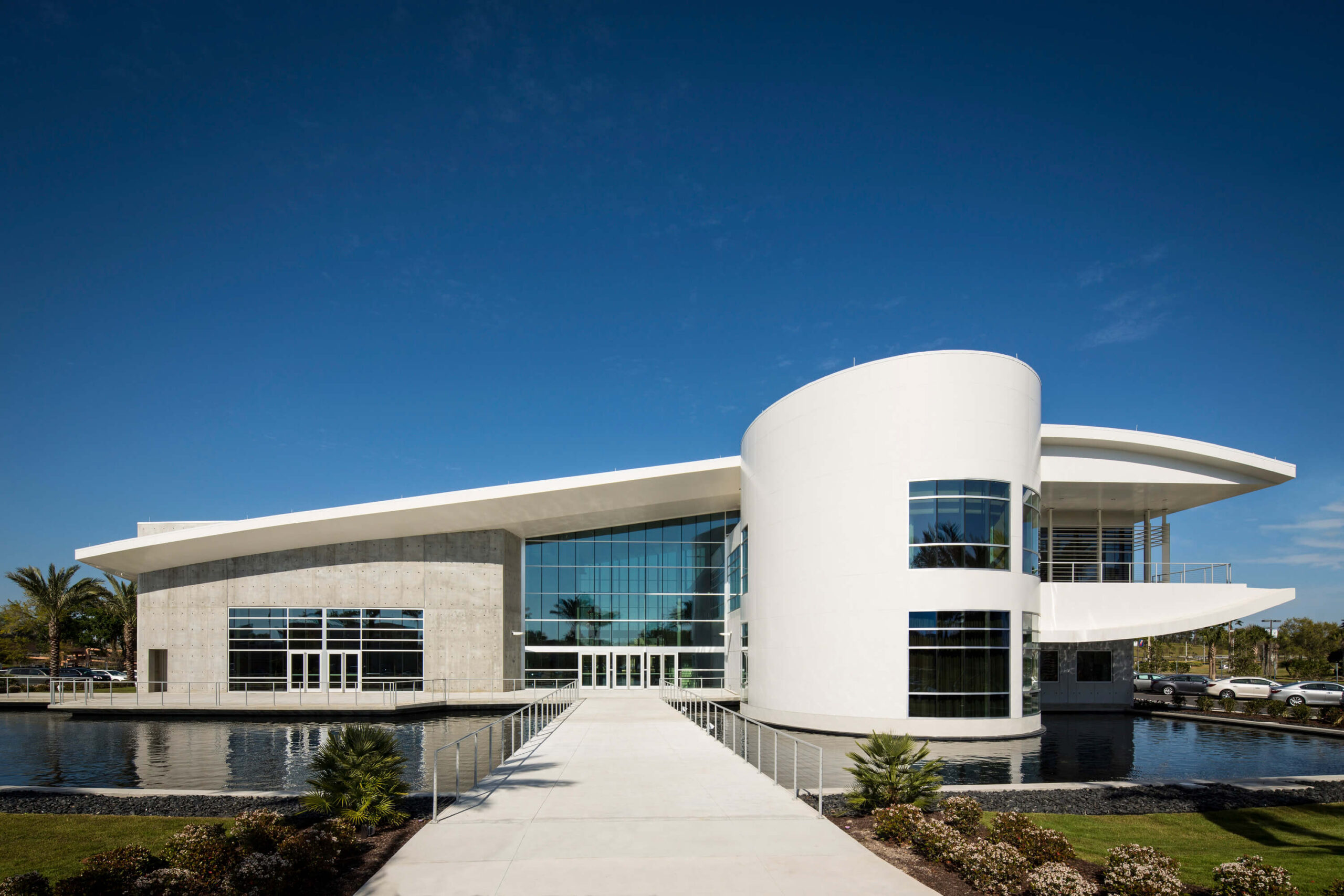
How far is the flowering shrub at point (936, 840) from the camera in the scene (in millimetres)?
9508

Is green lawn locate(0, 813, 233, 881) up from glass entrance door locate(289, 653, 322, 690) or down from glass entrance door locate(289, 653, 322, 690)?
up

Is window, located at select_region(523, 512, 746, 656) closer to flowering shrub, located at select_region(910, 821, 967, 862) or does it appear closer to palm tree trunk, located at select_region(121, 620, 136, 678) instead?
palm tree trunk, located at select_region(121, 620, 136, 678)

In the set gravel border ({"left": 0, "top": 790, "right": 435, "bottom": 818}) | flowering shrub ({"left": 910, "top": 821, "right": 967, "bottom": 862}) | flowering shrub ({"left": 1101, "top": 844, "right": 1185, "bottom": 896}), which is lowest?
gravel border ({"left": 0, "top": 790, "right": 435, "bottom": 818})

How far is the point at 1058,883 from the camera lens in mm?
7918

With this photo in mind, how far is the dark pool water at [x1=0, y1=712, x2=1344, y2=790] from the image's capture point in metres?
17.4

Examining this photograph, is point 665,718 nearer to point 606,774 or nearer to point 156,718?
point 606,774

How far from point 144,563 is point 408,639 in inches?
455

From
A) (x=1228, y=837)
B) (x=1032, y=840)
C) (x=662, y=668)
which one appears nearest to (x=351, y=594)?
(x=662, y=668)

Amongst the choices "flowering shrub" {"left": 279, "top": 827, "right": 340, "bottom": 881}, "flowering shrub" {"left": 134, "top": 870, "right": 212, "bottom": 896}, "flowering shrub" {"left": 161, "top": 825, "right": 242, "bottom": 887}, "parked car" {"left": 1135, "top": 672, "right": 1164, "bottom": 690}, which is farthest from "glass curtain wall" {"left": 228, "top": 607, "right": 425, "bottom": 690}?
"parked car" {"left": 1135, "top": 672, "right": 1164, "bottom": 690}

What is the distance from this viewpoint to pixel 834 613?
2495cm

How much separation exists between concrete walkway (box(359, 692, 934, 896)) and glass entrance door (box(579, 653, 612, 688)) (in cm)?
2470

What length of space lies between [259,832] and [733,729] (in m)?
15.1

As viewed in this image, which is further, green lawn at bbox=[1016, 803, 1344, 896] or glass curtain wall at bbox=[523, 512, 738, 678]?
glass curtain wall at bbox=[523, 512, 738, 678]

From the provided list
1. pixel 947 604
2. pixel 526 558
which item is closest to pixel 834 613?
pixel 947 604
